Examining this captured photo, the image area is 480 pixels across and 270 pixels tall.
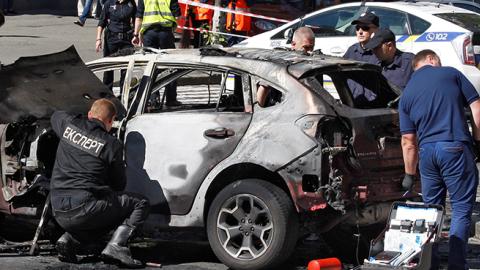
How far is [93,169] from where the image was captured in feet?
27.1

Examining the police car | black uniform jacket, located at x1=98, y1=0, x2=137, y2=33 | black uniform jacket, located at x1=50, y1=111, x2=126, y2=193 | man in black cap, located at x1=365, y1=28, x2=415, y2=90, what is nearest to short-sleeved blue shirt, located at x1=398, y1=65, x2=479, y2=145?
man in black cap, located at x1=365, y1=28, x2=415, y2=90

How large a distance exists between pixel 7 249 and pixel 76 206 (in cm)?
85

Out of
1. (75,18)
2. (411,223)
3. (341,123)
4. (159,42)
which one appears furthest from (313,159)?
(75,18)

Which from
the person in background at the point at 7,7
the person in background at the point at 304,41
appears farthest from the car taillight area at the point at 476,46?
the person in background at the point at 7,7

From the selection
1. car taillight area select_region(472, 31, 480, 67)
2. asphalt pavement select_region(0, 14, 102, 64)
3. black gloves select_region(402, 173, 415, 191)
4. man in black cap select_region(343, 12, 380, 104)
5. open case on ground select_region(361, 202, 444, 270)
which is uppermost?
man in black cap select_region(343, 12, 380, 104)

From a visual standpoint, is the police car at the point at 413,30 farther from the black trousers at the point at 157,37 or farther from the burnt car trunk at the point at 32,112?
the burnt car trunk at the point at 32,112

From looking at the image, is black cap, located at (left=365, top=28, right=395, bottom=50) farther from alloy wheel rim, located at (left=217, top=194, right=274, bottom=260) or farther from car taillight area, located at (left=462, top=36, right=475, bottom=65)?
car taillight area, located at (left=462, top=36, right=475, bottom=65)

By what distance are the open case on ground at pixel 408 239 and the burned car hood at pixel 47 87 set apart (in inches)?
98.5

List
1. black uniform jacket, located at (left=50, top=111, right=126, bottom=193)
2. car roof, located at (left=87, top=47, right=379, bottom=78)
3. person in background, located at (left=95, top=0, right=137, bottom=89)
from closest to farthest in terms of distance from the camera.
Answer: black uniform jacket, located at (left=50, top=111, right=126, bottom=193) < car roof, located at (left=87, top=47, right=379, bottom=78) < person in background, located at (left=95, top=0, right=137, bottom=89)

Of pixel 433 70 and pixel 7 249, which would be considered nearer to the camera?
pixel 433 70

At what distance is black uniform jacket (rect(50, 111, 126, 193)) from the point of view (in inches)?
323

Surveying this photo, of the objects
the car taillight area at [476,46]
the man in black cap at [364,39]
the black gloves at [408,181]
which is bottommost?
the black gloves at [408,181]

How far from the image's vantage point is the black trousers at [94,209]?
8227mm

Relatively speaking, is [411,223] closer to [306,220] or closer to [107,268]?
[306,220]
